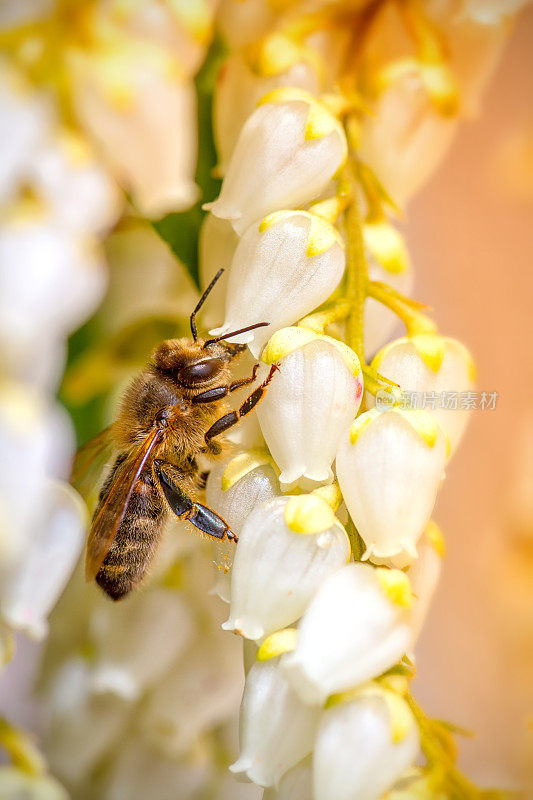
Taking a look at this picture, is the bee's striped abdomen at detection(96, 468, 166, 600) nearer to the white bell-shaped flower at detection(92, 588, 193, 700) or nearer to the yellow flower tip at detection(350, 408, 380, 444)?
the white bell-shaped flower at detection(92, 588, 193, 700)

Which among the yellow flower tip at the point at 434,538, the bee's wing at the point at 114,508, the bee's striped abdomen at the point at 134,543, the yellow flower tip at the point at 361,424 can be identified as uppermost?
the yellow flower tip at the point at 361,424

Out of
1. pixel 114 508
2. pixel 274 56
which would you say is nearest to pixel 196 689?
Answer: pixel 114 508

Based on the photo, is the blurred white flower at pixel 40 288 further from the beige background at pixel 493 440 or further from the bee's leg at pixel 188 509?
the beige background at pixel 493 440

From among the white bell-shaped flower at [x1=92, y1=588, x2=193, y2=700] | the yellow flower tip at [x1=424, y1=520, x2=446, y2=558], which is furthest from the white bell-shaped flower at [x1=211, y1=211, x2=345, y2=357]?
the white bell-shaped flower at [x1=92, y1=588, x2=193, y2=700]

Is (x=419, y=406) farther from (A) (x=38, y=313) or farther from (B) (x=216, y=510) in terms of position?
(A) (x=38, y=313)

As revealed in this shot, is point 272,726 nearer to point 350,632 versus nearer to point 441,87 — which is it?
point 350,632

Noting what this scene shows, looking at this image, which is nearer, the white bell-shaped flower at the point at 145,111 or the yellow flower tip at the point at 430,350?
the yellow flower tip at the point at 430,350

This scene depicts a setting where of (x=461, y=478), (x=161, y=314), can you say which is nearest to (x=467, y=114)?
(x=161, y=314)

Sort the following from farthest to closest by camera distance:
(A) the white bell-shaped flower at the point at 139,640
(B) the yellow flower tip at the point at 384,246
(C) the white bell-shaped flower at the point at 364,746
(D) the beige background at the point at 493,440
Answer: (D) the beige background at the point at 493,440 → (A) the white bell-shaped flower at the point at 139,640 → (B) the yellow flower tip at the point at 384,246 → (C) the white bell-shaped flower at the point at 364,746

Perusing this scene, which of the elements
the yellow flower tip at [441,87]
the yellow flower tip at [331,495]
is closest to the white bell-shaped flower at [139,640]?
the yellow flower tip at [331,495]
